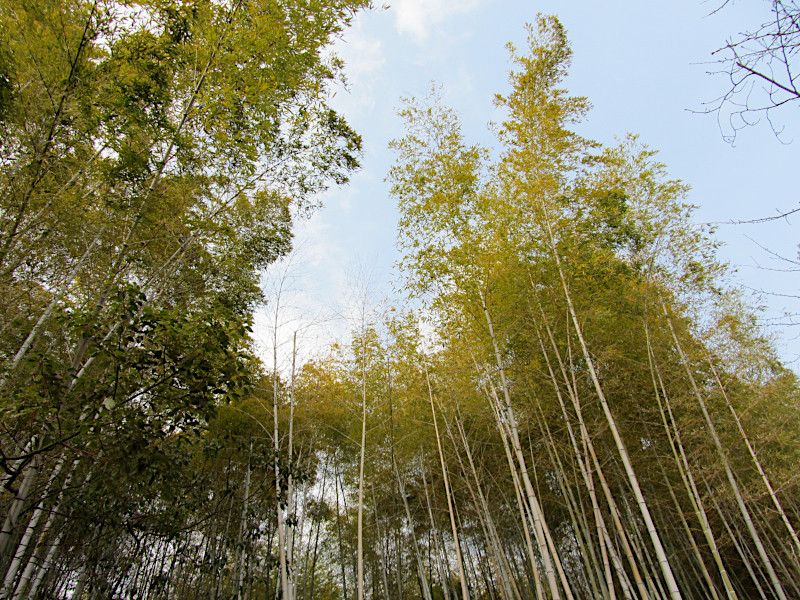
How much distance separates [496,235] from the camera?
14.6ft

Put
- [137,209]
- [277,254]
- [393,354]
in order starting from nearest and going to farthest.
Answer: [137,209], [277,254], [393,354]

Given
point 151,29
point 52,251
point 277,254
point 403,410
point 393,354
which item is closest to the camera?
point 151,29

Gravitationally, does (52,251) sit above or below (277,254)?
Answer: below

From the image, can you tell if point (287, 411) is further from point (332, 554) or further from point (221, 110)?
point (332, 554)

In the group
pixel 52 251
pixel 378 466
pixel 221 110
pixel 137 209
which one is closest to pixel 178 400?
pixel 137 209

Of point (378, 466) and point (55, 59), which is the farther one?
point (378, 466)

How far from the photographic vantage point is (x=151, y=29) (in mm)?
2721

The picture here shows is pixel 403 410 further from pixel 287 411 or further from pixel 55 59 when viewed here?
pixel 55 59

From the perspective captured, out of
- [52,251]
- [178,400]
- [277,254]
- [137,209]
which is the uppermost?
[277,254]

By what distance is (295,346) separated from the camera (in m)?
5.00

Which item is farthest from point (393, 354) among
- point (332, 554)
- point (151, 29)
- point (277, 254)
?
point (332, 554)

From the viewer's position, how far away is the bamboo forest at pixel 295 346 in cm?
184

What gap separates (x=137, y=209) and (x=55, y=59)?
818mm

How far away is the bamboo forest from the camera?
1.84 m
